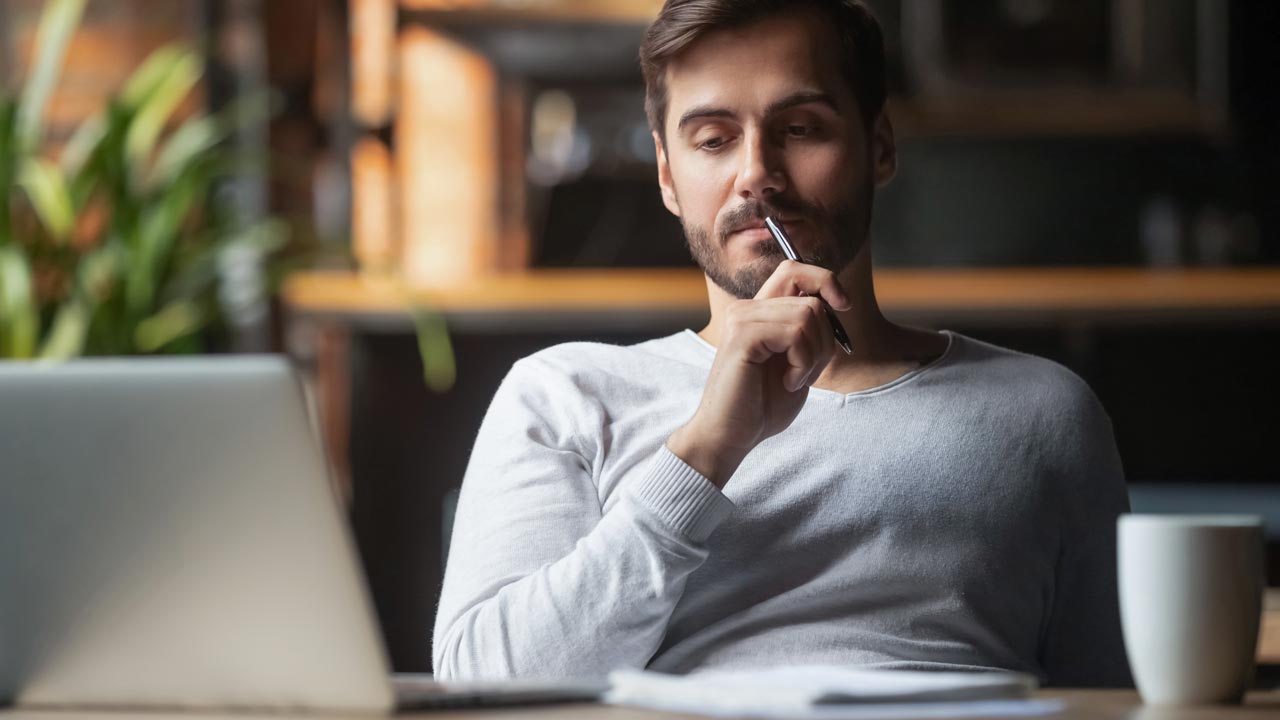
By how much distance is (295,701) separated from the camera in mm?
756


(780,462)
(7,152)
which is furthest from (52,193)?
(780,462)

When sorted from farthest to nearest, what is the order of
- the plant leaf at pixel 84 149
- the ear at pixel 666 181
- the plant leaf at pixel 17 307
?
the plant leaf at pixel 84 149 < the plant leaf at pixel 17 307 < the ear at pixel 666 181

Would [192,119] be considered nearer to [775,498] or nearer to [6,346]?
[6,346]

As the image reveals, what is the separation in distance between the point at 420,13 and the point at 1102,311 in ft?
5.64

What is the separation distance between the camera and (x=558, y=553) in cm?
111

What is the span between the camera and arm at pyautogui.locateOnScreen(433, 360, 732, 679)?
1.02 metres

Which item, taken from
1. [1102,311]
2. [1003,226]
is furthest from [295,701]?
[1003,226]

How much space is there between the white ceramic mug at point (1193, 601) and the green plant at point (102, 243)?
5.19 feet

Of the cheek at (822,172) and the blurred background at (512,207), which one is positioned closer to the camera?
the cheek at (822,172)

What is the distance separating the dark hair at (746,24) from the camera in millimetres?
1248

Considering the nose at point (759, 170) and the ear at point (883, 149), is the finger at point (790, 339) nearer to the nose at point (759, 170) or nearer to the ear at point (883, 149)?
the nose at point (759, 170)

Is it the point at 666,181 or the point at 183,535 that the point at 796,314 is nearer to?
the point at 666,181

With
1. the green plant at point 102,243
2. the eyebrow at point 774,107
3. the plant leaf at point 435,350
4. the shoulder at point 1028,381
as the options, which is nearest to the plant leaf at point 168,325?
the green plant at point 102,243

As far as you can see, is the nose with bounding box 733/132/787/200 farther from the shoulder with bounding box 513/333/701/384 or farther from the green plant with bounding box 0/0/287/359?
the green plant with bounding box 0/0/287/359
